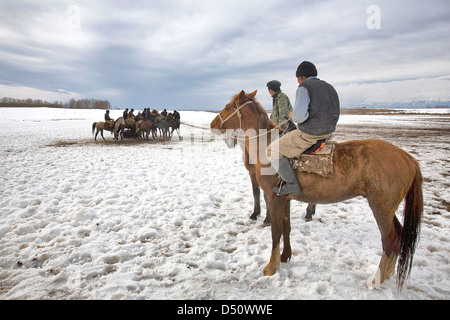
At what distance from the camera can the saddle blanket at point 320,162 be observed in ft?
9.33

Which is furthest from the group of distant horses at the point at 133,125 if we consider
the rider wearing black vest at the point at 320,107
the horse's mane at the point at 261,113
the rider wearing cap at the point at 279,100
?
the rider wearing black vest at the point at 320,107

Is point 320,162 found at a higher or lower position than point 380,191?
higher

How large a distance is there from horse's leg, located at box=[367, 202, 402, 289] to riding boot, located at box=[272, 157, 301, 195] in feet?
3.10

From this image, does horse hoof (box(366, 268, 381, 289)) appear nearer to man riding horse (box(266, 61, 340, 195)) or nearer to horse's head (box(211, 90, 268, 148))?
man riding horse (box(266, 61, 340, 195))

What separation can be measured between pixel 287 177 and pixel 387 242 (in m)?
1.45

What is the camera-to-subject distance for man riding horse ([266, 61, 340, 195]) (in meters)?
2.74

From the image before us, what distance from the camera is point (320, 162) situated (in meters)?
2.88

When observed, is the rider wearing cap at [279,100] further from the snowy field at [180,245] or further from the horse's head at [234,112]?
the snowy field at [180,245]

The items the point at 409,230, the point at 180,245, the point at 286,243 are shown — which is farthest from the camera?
the point at 180,245

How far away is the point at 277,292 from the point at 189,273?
121 centimetres

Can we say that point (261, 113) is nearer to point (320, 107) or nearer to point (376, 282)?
point (320, 107)

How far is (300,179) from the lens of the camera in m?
3.06

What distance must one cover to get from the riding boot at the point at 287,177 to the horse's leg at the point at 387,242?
0.95 metres

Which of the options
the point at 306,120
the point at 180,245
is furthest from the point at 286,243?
the point at 306,120
